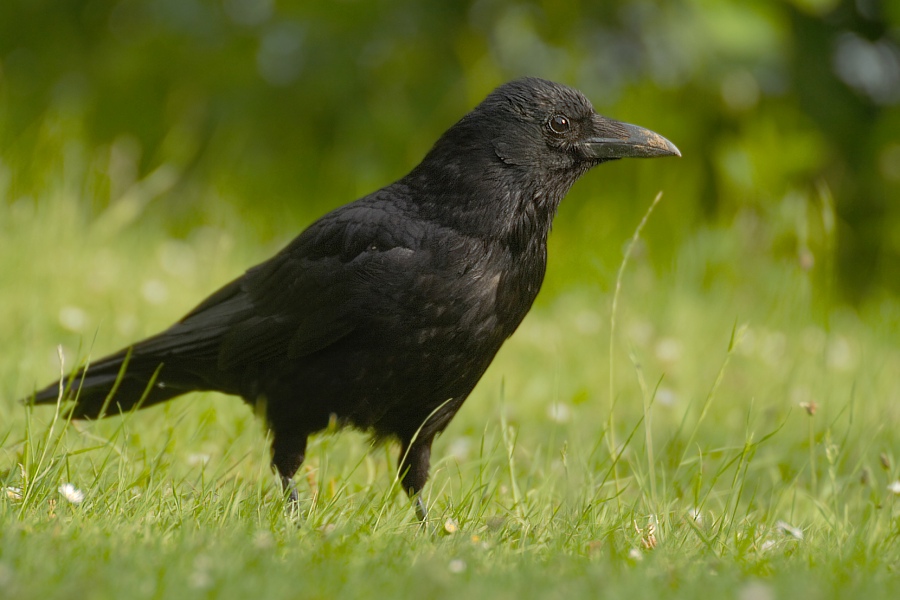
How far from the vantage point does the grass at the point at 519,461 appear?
2.10m

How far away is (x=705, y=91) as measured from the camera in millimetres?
6055

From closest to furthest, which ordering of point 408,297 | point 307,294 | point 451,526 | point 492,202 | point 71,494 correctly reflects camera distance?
point 71,494 < point 451,526 < point 408,297 < point 492,202 < point 307,294

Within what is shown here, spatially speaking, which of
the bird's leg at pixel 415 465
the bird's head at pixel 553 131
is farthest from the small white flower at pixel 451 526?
the bird's head at pixel 553 131

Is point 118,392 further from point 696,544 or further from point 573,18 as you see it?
point 573,18

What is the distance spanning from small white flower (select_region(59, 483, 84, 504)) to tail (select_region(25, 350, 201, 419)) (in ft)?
3.00

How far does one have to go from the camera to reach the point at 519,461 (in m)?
3.54

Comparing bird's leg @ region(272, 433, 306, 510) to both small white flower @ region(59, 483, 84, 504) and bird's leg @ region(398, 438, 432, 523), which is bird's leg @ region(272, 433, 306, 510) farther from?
small white flower @ region(59, 483, 84, 504)

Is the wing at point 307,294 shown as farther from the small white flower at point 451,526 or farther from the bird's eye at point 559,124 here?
the small white flower at point 451,526

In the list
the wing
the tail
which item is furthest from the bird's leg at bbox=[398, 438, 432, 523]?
the tail

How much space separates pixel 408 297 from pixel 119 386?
49.2 inches

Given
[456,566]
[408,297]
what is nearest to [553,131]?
[408,297]

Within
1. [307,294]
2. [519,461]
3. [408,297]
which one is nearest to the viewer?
[408,297]

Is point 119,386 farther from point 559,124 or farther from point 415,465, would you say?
point 559,124

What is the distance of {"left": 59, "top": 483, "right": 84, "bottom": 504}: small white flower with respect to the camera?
8.04 ft
